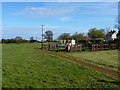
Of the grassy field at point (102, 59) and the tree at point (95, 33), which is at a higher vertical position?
the tree at point (95, 33)

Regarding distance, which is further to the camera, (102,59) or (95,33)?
(95,33)

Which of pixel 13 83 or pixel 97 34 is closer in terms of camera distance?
pixel 13 83

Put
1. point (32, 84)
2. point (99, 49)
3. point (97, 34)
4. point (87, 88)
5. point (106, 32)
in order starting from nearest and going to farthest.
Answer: point (87, 88) → point (32, 84) → point (99, 49) → point (97, 34) → point (106, 32)

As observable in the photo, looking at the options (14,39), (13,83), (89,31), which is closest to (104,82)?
(13,83)

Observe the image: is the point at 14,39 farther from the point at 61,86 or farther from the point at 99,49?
the point at 61,86

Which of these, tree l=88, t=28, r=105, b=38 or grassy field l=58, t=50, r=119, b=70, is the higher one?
tree l=88, t=28, r=105, b=38

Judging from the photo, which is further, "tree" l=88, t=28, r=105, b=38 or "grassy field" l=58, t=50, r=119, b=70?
"tree" l=88, t=28, r=105, b=38

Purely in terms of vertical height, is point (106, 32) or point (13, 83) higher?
point (106, 32)

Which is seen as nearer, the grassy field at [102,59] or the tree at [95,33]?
the grassy field at [102,59]

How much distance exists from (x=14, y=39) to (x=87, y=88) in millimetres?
81063

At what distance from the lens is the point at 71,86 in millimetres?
5895

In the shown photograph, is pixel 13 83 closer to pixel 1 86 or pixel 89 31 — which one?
pixel 1 86

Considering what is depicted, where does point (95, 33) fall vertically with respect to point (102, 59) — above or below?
above

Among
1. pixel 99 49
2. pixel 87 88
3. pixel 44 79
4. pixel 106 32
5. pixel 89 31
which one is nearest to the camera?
pixel 87 88
